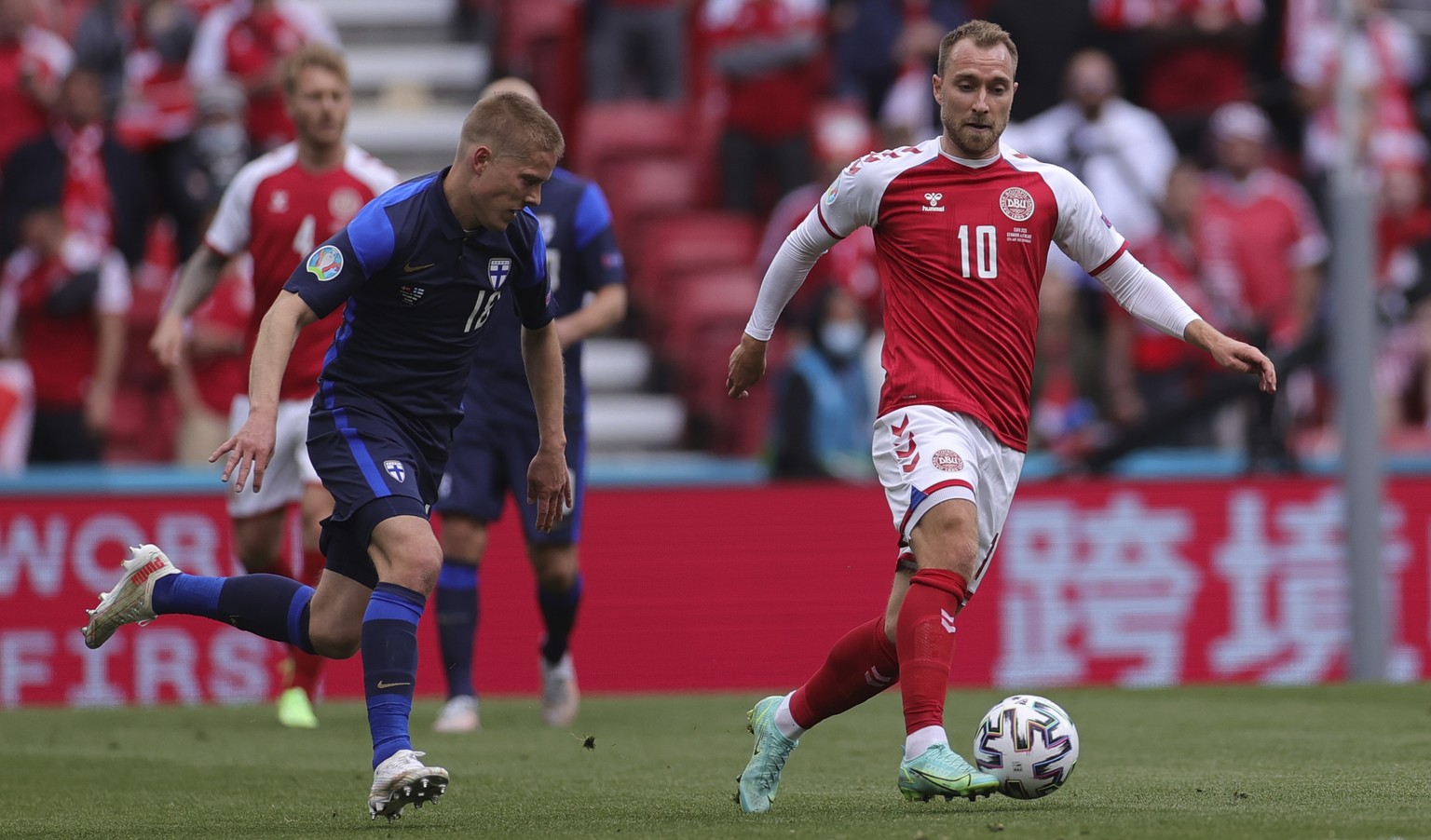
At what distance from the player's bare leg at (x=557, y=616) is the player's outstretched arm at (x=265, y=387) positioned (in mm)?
3692

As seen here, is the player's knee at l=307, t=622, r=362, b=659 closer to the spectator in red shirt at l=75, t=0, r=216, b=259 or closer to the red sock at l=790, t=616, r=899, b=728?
the red sock at l=790, t=616, r=899, b=728

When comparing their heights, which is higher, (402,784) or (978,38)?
(978,38)

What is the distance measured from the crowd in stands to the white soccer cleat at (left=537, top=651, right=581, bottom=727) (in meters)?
3.14

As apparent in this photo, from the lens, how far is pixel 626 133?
17.5 meters

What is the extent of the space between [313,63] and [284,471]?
1.94 metres

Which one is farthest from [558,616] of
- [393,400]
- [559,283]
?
[393,400]

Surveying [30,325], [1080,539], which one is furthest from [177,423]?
[1080,539]

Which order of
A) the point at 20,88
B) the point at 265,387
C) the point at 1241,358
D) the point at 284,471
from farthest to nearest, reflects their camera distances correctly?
1. the point at 20,88
2. the point at 284,471
3. the point at 1241,358
4. the point at 265,387

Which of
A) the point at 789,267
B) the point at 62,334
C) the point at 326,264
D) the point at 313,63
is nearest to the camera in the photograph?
the point at 326,264

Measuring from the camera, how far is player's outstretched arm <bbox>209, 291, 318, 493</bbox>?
601cm

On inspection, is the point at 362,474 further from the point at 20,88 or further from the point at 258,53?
the point at 20,88

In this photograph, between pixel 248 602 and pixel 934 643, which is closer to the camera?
pixel 934 643

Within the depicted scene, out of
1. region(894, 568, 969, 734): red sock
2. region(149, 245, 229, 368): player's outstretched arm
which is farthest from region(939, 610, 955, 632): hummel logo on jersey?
region(149, 245, 229, 368): player's outstretched arm

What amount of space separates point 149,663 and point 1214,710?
617 cm
